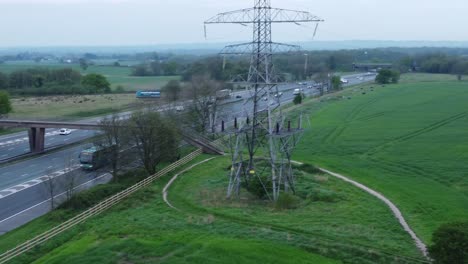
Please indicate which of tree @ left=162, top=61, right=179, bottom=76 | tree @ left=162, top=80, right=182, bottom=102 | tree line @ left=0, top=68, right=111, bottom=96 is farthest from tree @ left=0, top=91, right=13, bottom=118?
tree @ left=162, top=61, right=179, bottom=76

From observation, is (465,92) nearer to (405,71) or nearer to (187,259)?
(405,71)

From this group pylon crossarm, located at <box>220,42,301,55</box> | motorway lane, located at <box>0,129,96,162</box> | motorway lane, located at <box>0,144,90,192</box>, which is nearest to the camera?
pylon crossarm, located at <box>220,42,301,55</box>

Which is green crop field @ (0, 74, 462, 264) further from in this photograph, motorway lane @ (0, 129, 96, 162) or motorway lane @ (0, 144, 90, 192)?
motorway lane @ (0, 129, 96, 162)

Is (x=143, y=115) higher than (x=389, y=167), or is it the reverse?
(x=143, y=115)

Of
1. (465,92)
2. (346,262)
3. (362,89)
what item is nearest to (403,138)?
(346,262)

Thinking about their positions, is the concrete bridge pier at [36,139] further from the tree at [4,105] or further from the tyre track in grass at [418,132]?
the tyre track in grass at [418,132]

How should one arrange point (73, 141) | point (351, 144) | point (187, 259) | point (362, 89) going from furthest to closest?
point (362, 89) → point (73, 141) → point (351, 144) → point (187, 259)
